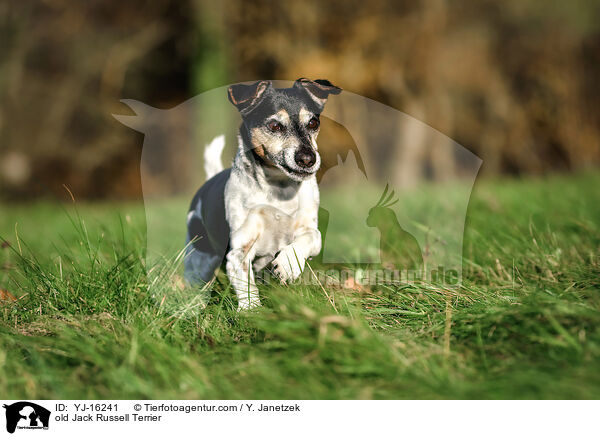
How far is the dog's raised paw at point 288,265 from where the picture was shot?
265cm

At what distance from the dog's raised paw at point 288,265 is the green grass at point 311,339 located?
90mm

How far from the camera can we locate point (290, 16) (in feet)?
29.1

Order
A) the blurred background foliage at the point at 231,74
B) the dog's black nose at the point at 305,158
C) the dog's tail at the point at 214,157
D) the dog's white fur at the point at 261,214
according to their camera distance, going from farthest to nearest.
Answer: the blurred background foliage at the point at 231,74 < the dog's tail at the point at 214,157 < the dog's white fur at the point at 261,214 < the dog's black nose at the point at 305,158

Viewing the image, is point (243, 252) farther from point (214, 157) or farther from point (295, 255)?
point (214, 157)

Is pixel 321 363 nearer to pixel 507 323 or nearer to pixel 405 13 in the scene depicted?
pixel 507 323

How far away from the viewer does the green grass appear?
1.89m

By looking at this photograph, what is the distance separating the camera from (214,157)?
382 centimetres

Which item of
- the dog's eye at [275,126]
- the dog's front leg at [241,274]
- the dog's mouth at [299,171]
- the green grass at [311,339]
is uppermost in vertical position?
the dog's eye at [275,126]

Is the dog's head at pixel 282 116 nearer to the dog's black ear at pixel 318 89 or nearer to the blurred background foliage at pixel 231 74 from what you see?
the dog's black ear at pixel 318 89

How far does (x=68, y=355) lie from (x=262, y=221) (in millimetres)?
1206

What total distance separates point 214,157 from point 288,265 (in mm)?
1458

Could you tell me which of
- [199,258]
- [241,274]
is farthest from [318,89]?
[199,258]
